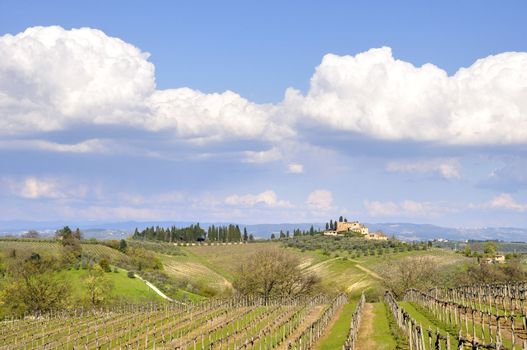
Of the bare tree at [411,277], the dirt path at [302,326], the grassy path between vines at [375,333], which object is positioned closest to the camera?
the grassy path between vines at [375,333]

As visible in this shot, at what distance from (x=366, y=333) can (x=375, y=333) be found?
0.74m

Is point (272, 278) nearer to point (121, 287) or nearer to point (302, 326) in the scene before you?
point (121, 287)

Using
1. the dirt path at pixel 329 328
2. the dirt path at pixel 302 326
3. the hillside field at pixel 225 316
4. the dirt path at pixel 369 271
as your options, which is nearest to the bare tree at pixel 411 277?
the hillside field at pixel 225 316

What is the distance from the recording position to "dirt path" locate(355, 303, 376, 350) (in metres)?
40.9

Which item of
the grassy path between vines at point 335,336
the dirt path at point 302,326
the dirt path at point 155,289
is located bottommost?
the dirt path at point 155,289

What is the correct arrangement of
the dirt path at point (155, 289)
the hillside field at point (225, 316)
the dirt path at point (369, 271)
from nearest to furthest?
1. the hillside field at point (225, 316)
2. the dirt path at point (155, 289)
3. the dirt path at point (369, 271)

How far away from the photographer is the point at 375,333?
47.7 m

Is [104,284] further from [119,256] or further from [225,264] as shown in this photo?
[225,264]

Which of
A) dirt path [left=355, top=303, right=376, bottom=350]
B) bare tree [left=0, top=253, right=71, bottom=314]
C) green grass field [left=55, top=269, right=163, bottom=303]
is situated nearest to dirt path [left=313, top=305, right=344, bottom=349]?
dirt path [left=355, top=303, right=376, bottom=350]

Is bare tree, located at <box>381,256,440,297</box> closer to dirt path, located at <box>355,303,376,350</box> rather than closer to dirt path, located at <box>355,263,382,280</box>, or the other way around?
dirt path, located at <box>355,263,382,280</box>

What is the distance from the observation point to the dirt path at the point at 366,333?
40875mm

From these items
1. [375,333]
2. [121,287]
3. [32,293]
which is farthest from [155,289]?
[375,333]

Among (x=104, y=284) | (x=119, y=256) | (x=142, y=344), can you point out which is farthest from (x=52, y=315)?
(x=119, y=256)

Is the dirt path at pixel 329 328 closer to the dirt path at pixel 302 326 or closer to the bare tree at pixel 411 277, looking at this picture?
the dirt path at pixel 302 326
